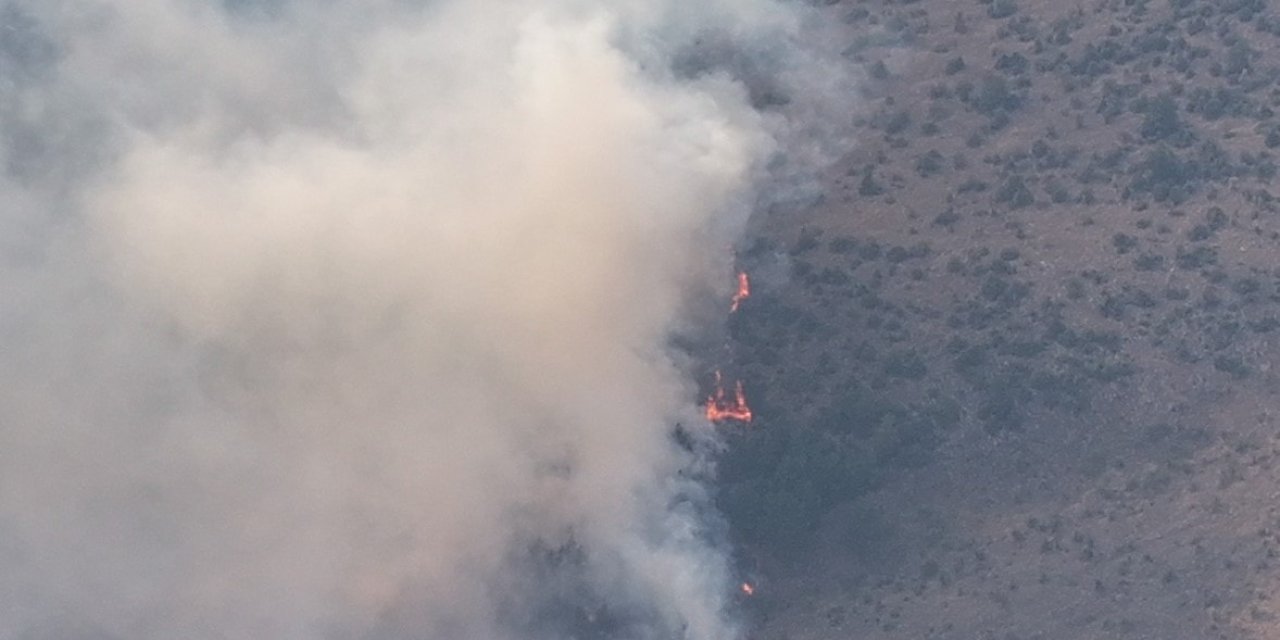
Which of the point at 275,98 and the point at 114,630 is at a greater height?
the point at 275,98

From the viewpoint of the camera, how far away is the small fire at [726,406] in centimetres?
10788

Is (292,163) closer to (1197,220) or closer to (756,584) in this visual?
(756,584)

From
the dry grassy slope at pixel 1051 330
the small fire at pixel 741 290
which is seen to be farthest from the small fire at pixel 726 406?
the small fire at pixel 741 290

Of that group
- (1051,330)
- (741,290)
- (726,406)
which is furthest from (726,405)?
(1051,330)

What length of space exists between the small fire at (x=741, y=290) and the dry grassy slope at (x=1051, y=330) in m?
0.97

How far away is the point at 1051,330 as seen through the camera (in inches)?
4326

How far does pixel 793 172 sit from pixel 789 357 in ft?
32.8

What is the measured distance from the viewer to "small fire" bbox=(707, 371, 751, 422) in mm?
107875

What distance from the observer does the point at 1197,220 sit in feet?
370

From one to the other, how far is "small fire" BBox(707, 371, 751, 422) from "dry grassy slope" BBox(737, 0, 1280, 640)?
1536mm

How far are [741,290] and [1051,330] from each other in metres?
15.0

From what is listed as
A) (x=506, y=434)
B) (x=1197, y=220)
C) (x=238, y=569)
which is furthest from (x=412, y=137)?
(x=1197, y=220)

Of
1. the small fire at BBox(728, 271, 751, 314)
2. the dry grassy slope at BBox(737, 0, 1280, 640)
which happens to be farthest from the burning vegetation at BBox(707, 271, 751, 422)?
the small fire at BBox(728, 271, 751, 314)

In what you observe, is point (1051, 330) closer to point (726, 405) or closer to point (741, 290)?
point (741, 290)
